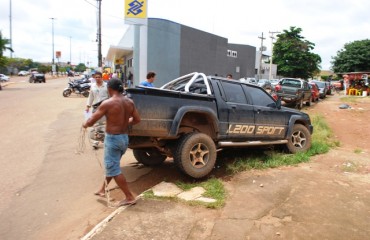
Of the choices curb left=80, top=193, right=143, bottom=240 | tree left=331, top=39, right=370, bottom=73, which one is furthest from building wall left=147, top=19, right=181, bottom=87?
tree left=331, top=39, right=370, bottom=73

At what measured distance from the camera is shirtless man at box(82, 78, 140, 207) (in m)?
4.54

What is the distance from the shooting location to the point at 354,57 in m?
49.8

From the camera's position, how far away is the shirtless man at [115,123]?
4.54 metres

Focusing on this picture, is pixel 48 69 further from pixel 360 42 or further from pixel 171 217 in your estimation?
pixel 171 217

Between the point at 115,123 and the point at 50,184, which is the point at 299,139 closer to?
the point at 115,123

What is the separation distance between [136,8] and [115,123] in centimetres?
1728

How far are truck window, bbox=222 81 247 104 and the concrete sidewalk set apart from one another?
160 centimetres

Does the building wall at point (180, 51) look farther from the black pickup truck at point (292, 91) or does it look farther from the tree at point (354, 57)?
the tree at point (354, 57)

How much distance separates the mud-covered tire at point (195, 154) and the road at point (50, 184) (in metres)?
0.82

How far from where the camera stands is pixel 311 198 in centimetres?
514

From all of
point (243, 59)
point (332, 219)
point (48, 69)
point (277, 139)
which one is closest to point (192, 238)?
point (332, 219)

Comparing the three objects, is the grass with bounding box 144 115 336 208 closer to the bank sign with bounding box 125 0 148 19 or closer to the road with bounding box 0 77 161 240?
the road with bounding box 0 77 161 240

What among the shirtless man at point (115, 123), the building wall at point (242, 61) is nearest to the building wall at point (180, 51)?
the building wall at point (242, 61)

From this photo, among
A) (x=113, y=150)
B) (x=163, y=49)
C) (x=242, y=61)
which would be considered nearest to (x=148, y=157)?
(x=113, y=150)
